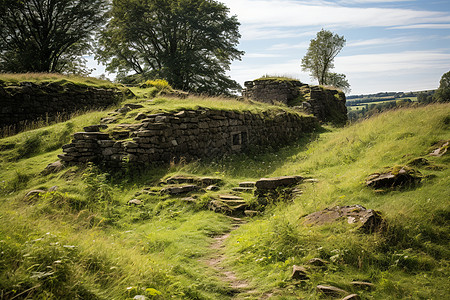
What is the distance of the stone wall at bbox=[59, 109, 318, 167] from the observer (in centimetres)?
982

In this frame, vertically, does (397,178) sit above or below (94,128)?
below

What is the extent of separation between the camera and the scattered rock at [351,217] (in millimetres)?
4473

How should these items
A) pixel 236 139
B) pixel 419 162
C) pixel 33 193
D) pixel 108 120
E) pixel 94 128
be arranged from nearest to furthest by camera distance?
pixel 419 162 < pixel 33 193 < pixel 94 128 < pixel 108 120 < pixel 236 139

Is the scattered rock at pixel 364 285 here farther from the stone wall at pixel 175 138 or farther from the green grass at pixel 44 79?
the green grass at pixel 44 79

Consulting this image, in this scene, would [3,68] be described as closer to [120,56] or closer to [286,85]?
[120,56]

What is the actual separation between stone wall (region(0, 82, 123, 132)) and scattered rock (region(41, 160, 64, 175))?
5301 millimetres

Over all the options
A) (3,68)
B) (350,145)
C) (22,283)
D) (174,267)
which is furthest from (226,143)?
(3,68)

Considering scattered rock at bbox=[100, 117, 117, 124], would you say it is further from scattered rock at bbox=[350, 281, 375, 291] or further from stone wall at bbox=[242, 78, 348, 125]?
stone wall at bbox=[242, 78, 348, 125]

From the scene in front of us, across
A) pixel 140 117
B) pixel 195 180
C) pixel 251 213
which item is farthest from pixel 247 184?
pixel 140 117

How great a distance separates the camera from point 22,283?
9.23 feet

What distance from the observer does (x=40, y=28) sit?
25.6 m

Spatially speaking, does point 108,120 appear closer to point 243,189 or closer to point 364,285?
point 243,189

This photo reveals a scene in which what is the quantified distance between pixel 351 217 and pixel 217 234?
2.81 m

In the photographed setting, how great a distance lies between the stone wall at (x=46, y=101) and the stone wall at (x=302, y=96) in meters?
11.5
